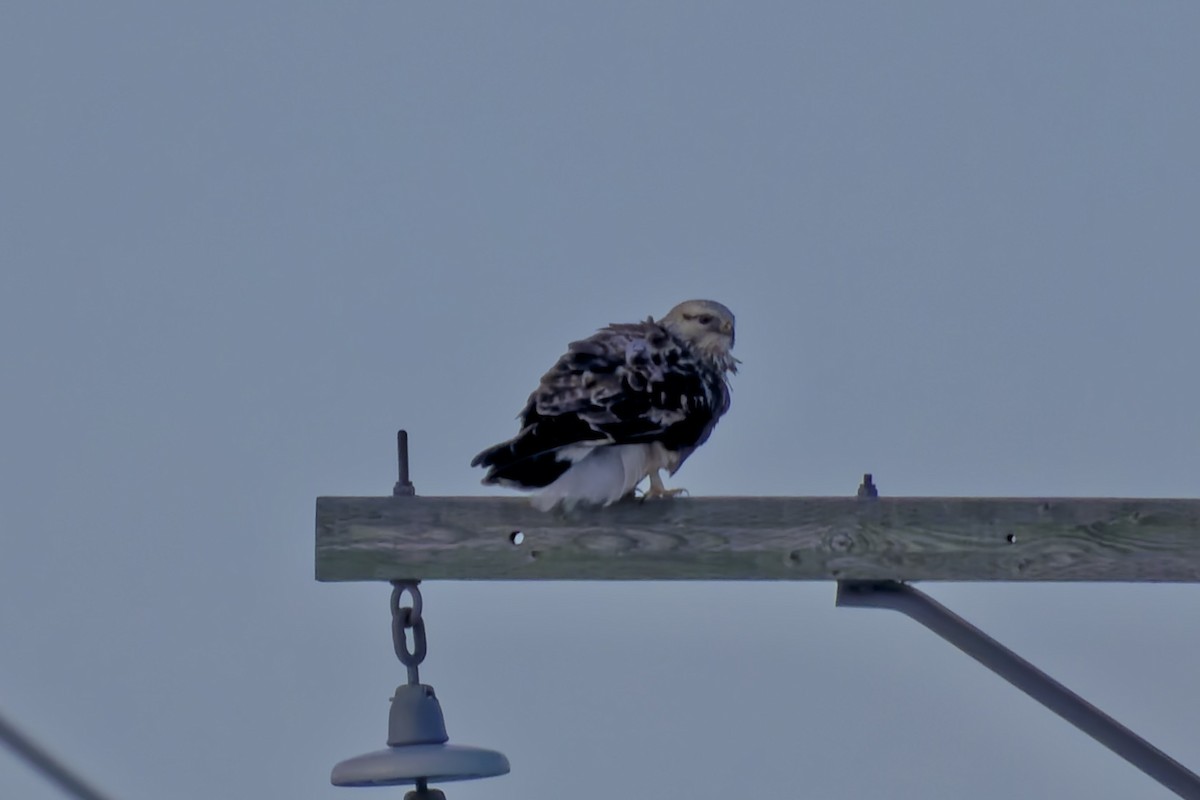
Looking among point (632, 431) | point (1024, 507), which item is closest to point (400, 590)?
point (632, 431)

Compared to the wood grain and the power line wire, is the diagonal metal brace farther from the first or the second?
the power line wire

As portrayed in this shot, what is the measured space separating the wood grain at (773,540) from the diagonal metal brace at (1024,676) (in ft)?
0.21

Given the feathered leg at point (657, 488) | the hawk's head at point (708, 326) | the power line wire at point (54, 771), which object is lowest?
the power line wire at point (54, 771)

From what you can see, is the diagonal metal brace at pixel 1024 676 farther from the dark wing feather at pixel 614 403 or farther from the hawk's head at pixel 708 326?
the hawk's head at pixel 708 326

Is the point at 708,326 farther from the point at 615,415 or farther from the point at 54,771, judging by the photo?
the point at 54,771

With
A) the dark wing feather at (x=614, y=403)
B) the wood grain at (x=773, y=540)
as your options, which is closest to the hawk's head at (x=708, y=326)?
the dark wing feather at (x=614, y=403)

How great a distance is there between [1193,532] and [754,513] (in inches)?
43.6

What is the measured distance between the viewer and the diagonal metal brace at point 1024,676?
322 inches

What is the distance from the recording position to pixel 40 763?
7641 millimetres

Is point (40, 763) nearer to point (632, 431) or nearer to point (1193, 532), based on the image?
point (632, 431)

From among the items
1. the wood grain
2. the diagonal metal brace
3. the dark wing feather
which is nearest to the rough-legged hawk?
the dark wing feather

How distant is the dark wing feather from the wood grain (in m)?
0.19

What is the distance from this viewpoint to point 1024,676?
328 inches

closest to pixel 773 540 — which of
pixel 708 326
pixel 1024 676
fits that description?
pixel 1024 676
